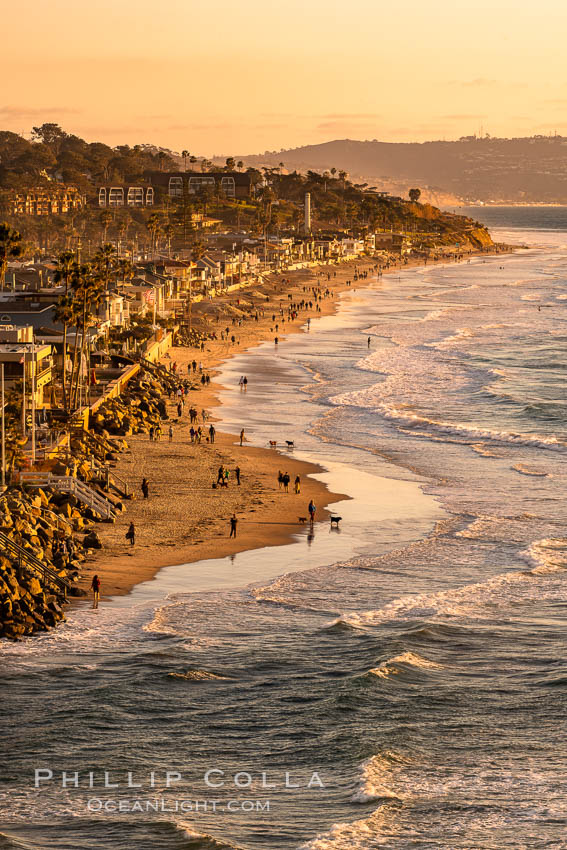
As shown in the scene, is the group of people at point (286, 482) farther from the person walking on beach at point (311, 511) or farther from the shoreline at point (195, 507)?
the person walking on beach at point (311, 511)

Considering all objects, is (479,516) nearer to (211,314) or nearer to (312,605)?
(312,605)

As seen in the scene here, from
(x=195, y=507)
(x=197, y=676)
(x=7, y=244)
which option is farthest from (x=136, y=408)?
(x=197, y=676)

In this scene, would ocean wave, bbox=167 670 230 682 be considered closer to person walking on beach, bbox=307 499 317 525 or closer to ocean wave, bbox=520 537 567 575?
ocean wave, bbox=520 537 567 575

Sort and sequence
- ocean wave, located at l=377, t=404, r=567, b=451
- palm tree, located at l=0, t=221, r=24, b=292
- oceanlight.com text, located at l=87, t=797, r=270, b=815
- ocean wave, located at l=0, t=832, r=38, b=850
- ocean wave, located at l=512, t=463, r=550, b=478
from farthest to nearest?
ocean wave, located at l=377, t=404, r=567, b=451 < ocean wave, located at l=512, t=463, r=550, b=478 < palm tree, located at l=0, t=221, r=24, b=292 < oceanlight.com text, located at l=87, t=797, r=270, b=815 < ocean wave, located at l=0, t=832, r=38, b=850

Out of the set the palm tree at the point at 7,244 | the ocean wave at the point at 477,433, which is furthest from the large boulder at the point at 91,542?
the ocean wave at the point at 477,433

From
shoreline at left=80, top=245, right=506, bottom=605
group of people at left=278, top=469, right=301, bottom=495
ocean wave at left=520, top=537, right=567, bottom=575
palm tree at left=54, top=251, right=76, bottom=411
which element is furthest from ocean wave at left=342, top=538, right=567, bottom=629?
palm tree at left=54, top=251, right=76, bottom=411
